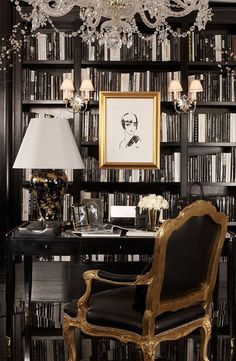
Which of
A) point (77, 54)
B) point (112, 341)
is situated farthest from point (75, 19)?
point (112, 341)

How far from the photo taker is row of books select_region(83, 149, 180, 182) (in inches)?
230

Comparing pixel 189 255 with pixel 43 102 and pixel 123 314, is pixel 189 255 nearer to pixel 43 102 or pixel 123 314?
pixel 123 314

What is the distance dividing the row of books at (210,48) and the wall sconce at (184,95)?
12.4 inches

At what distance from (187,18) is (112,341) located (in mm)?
3200

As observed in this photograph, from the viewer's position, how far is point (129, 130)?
5.90 metres

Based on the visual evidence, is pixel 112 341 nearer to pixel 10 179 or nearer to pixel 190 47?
pixel 10 179

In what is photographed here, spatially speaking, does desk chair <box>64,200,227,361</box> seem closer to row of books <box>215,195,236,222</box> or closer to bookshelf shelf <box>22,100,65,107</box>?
row of books <box>215,195,236,222</box>

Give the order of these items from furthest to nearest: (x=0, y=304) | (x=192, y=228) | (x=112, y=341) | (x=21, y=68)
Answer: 1. (x=21, y=68)
2. (x=0, y=304)
3. (x=112, y=341)
4. (x=192, y=228)

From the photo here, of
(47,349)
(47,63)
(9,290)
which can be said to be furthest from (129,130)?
(47,349)

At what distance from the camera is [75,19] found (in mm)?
5809

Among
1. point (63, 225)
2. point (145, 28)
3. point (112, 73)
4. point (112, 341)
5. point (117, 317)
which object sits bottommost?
point (112, 341)

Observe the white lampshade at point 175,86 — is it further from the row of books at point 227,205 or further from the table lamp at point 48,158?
the table lamp at point 48,158

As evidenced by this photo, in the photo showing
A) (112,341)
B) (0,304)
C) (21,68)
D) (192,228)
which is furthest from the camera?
(21,68)

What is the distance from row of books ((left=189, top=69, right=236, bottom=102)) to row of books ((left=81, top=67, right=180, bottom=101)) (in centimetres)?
25
